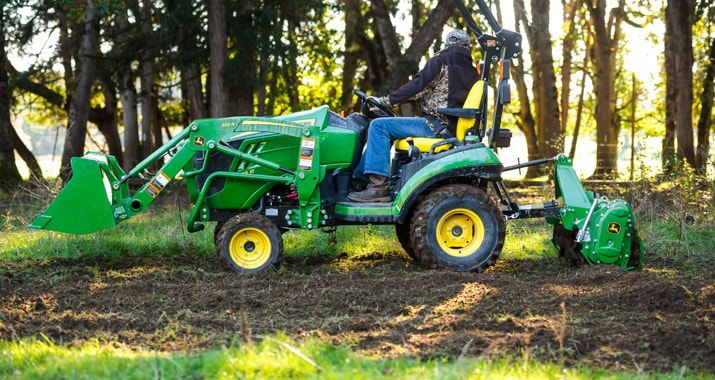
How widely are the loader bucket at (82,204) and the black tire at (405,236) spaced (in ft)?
8.95

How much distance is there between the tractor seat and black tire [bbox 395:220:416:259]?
3.25 ft

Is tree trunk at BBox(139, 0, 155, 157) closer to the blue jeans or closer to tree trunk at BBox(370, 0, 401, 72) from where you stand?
tree trunk at BBox(370, 0, 401, 72)

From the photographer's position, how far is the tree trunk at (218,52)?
15781 mm

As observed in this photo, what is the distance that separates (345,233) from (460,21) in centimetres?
1315

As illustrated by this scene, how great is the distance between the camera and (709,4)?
63.5 feet

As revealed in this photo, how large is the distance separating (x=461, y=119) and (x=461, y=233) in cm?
100

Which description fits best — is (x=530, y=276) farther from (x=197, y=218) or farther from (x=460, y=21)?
(x=460, y=21)

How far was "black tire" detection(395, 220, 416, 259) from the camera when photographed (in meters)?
8.85

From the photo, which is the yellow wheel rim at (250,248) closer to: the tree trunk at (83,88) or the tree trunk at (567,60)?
the tree trunk at (83,88)

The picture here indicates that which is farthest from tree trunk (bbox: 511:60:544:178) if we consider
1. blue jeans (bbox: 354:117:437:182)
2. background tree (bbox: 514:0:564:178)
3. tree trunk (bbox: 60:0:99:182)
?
blue jeans (bbox: 354:117:437:182)

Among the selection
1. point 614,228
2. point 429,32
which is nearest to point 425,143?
point 614,228

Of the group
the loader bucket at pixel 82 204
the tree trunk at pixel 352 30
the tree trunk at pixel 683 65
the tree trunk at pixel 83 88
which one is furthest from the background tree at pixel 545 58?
the loader bucket at pixel 82 204

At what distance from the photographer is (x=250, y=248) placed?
8.04 meters

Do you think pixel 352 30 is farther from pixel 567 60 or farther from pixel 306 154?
pixel 306 154
